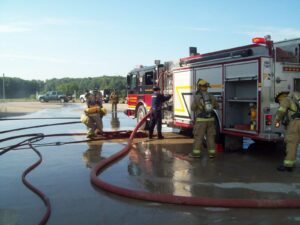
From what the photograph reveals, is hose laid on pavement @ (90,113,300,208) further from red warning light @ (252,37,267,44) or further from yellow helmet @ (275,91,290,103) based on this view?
red warning light @ (252,37,267,44)

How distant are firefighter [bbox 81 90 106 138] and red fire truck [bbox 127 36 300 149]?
79.6 inches

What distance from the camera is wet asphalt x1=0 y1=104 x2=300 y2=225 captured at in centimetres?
444

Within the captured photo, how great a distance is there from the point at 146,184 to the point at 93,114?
5.61 m

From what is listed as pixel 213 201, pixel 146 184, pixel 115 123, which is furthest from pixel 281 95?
pixel 115 123

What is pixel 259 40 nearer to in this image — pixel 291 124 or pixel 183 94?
pixel 291 124

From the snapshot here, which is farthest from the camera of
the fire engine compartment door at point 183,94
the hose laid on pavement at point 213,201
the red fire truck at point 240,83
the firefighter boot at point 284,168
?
the fire engine compartment door at point 183,94

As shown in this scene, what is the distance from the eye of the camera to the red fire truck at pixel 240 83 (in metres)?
7.54

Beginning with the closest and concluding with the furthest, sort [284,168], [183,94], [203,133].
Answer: [284,168] → [203,133] → [183,94]

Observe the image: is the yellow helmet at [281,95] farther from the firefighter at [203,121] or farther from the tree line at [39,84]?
the tree line at [39,84]

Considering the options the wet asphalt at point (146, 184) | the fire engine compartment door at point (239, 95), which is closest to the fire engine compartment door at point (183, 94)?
the wet asphalt at point (146, 184)

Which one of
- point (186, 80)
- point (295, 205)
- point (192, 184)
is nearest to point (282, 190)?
point (295, 205)

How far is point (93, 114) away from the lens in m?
11.2

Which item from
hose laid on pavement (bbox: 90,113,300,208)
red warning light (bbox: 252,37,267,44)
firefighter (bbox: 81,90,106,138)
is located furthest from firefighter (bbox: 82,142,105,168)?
red warning light (bbox: 252,37,267,44)

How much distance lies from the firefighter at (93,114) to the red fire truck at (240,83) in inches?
79.6
